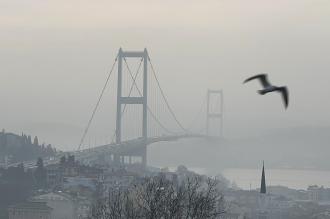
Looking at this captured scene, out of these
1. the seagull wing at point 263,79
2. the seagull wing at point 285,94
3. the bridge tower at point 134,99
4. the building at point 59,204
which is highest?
the bridge tower at point 134,99

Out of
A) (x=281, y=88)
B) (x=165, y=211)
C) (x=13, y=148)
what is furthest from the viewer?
(x=13, y=148)

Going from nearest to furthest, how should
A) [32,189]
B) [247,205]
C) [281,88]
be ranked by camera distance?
[281,88], [32,189], [247,205]

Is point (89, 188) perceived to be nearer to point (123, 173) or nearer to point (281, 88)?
point (123, 173)

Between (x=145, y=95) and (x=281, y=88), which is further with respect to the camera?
(x=145, y=95)

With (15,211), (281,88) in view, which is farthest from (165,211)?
(15,211)

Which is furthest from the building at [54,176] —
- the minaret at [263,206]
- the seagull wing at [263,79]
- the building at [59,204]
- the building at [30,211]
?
the seagull wing at [263,79]

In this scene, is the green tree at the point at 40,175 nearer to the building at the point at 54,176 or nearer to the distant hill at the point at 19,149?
the building at the point at 54,176
